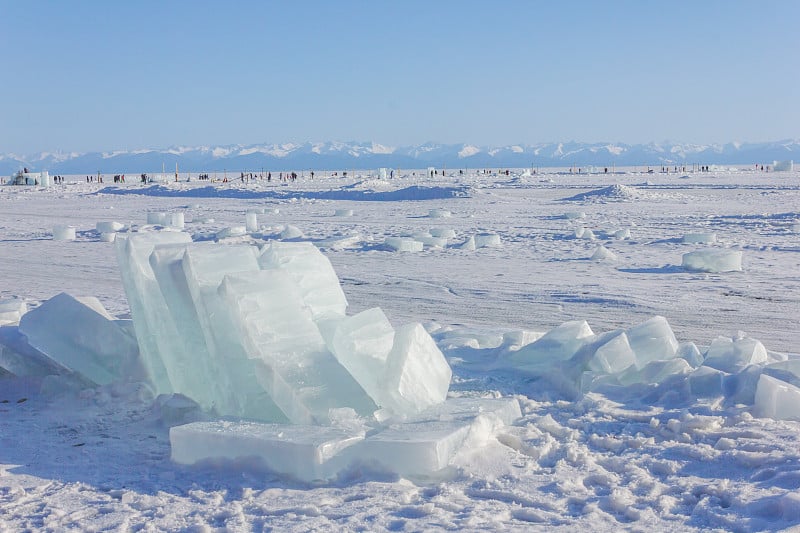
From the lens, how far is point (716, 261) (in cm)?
1241

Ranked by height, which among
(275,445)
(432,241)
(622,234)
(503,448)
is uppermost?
(622,234)

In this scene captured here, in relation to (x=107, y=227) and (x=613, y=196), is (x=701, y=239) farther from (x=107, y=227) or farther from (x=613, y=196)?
(x=613, y=196)

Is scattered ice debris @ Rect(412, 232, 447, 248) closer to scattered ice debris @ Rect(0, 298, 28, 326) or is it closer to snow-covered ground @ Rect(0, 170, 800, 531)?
snow-covered ground @ Rect(0, 170, 800, 531)

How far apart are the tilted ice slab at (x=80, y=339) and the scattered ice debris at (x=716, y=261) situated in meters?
9.27

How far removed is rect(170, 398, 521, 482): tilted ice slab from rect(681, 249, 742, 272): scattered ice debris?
8.97 meters

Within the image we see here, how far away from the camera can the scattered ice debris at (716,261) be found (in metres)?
12.4

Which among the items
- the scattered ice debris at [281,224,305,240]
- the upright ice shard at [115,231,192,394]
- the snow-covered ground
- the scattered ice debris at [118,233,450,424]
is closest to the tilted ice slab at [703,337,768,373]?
the snow-covered ground

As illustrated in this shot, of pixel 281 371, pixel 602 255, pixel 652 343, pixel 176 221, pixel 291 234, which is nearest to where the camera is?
pixel 281 371

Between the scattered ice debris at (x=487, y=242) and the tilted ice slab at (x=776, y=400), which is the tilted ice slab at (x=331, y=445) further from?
the scattered ice debris at (x=487, y=242)

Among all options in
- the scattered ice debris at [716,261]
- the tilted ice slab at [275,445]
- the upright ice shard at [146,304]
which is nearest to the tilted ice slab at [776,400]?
the tilted ice slab at [275,445]

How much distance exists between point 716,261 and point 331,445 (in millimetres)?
9815

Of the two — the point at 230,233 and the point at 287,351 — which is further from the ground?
the point at 287,351

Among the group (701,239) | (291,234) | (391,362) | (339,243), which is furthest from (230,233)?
(391,362)

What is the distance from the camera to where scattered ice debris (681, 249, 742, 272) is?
12430mm
